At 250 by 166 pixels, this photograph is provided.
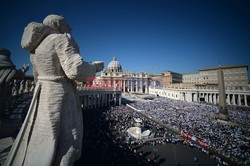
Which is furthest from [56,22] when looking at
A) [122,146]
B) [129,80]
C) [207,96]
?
[129,80]

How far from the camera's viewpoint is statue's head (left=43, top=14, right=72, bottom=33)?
6.66 feet

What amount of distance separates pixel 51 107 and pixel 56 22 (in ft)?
4.59

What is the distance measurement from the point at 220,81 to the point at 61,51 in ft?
82.8

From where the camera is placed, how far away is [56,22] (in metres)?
2.06

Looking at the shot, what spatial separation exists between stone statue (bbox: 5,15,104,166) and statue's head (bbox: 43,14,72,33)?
0.10 metres

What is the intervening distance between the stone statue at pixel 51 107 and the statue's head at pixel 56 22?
105 mm

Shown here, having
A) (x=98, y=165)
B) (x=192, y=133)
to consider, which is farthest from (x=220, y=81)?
(x=98, y=165)

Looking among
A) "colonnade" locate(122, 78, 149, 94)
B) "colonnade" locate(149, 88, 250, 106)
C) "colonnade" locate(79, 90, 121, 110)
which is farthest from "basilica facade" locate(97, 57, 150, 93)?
"colonnade" locate(79, 90, 121, 110)

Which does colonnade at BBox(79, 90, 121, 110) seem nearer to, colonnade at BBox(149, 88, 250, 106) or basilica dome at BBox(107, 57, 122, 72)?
colonnade at BBox(149, 88, 250, 106)

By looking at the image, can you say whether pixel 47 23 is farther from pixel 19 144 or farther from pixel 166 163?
pixel 166 163

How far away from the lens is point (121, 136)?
13.4 m

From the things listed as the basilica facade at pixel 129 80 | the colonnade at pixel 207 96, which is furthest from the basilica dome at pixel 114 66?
the colonnade at pixel 207 96

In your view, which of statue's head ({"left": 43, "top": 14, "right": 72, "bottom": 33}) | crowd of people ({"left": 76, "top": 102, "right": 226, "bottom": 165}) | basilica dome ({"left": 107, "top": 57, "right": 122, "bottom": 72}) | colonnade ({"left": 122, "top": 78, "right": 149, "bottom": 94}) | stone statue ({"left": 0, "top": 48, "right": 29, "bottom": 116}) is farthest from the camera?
basilica dome ({"left": 107, "top": 57, "right": 122, "bottom": 72})

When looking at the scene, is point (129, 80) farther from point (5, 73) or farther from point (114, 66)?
point (5, 73)
